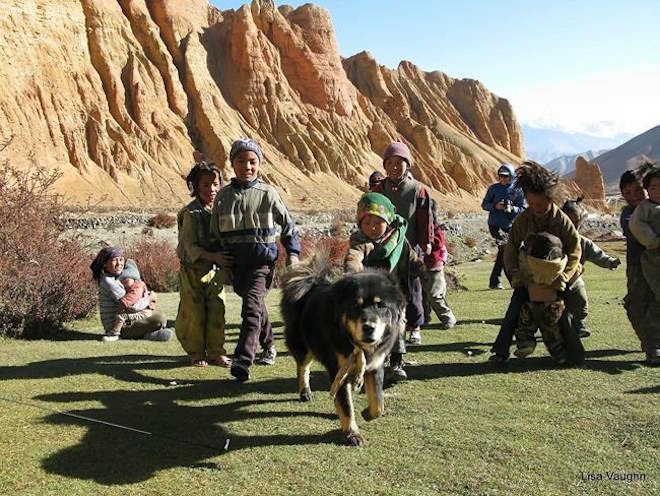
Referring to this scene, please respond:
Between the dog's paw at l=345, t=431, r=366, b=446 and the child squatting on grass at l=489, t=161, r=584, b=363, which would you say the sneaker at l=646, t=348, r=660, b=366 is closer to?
the child squatting on grass at l=489, t=161, r=584, b=363

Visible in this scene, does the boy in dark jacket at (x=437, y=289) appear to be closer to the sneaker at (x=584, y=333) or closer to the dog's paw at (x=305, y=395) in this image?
the sneaker at (x=584, y=333)

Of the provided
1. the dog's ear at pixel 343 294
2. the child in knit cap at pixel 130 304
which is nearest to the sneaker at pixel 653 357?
the dog's ear at pixel 343 294

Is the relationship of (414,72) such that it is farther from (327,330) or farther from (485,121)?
(327,330)

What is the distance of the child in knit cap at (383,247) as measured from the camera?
5.21m

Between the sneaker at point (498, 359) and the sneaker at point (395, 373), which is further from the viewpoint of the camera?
the sneaker at point (498, 359)

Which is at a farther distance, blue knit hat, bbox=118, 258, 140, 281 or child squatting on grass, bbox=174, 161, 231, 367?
blue knit hat, bbox=118, 258, 140, 281

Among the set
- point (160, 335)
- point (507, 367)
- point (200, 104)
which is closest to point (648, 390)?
point (507, 367)

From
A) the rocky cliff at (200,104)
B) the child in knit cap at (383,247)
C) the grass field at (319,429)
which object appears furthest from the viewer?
the rocky cliff at (200,104)

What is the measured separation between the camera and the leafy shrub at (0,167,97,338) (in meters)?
7.96

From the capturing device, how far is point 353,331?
4.00 metres

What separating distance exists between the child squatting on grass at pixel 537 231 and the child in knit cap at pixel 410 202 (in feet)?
2.94

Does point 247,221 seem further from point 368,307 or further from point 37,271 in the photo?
point 37,271

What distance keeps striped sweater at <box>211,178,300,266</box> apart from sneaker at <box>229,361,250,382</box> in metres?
1.00

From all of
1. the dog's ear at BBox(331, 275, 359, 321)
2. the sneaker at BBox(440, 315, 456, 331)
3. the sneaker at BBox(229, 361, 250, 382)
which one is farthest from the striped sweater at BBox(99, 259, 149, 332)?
the dog's ear at BBox(331, 275, 359, 321)
